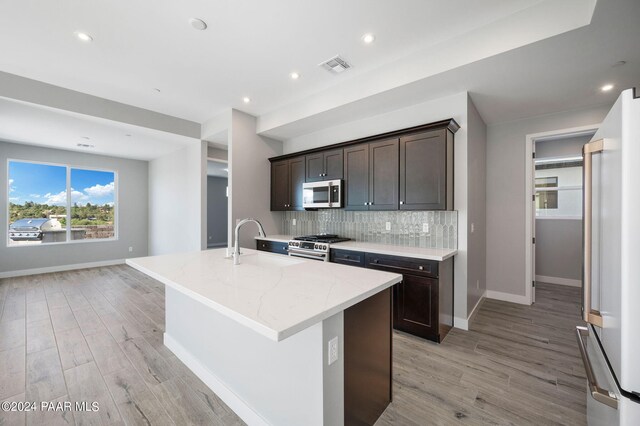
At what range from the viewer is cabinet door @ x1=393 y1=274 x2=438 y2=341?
2678 mm

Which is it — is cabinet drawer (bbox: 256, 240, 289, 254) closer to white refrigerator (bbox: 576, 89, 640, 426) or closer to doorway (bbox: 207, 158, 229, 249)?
white refrigerator (bbox: 576, 89, 640, 426)

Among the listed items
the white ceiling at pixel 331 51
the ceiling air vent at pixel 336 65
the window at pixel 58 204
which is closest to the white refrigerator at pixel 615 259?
the white ceiling at pixel 331 51

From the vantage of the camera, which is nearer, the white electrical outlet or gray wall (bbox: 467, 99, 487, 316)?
the white electrical outlet

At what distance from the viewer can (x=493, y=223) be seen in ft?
13.4

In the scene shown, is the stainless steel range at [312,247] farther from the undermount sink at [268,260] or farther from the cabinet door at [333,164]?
the undermount sink at [268,260]

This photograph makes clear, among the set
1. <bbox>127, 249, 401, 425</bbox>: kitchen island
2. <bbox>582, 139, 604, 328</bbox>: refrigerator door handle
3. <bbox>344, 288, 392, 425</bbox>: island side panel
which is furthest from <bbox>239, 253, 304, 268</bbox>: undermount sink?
<bbox>582, 139, 604, 328</bbox>: refrigerator door handle

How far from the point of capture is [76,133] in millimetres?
4770

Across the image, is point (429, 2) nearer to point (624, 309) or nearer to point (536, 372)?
point (624, 309)

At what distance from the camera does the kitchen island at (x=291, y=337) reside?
1.24 m

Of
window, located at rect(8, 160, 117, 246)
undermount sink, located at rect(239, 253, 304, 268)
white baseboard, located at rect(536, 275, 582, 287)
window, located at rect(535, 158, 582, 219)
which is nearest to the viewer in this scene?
undermount sink, located at rect(239, 253, 304, 268)

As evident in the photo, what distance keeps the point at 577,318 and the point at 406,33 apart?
3865 millimetres

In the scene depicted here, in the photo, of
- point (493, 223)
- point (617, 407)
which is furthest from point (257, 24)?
point (493, 223)

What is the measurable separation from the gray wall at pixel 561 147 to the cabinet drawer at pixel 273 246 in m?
4.91

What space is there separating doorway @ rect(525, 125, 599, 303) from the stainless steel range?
3654 mm
